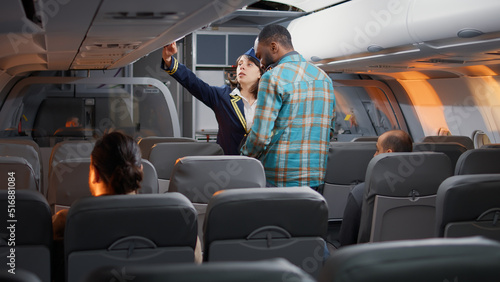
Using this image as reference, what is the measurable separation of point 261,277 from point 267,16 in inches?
360

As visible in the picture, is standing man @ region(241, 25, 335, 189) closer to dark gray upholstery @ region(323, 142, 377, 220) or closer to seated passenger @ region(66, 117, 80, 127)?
dark gray upholstery @ region(323, 142, 377, 220)

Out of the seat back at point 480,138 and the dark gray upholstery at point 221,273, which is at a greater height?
the dark gray upholstery at point 221,273

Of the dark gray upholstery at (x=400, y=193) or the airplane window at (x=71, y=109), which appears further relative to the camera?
the airplane window at (x=71, y=109)

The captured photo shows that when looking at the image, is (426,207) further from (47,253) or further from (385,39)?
(385,39)

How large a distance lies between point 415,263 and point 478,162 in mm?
3038

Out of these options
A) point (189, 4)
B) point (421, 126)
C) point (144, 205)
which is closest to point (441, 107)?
point (421, 126)

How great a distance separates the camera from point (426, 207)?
391 cm

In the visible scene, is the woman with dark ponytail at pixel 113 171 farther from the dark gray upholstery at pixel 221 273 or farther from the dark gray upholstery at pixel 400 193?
the dark gray upholstery at pixel 400 193

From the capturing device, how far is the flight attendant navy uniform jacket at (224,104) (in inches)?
186

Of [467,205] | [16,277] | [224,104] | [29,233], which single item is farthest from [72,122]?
[16,277]

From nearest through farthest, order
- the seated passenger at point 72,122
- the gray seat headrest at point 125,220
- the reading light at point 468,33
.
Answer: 1. the gray seat headrest at point 125,220
2. the reading light at point 468,33
3. the seated passenger at point 72,122

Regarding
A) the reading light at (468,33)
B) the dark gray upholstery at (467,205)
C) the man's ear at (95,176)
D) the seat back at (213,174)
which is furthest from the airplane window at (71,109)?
the dark gray upholstery at (467,205)

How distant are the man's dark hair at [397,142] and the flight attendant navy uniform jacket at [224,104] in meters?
1.08

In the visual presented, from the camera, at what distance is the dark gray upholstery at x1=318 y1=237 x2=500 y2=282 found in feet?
4.39
